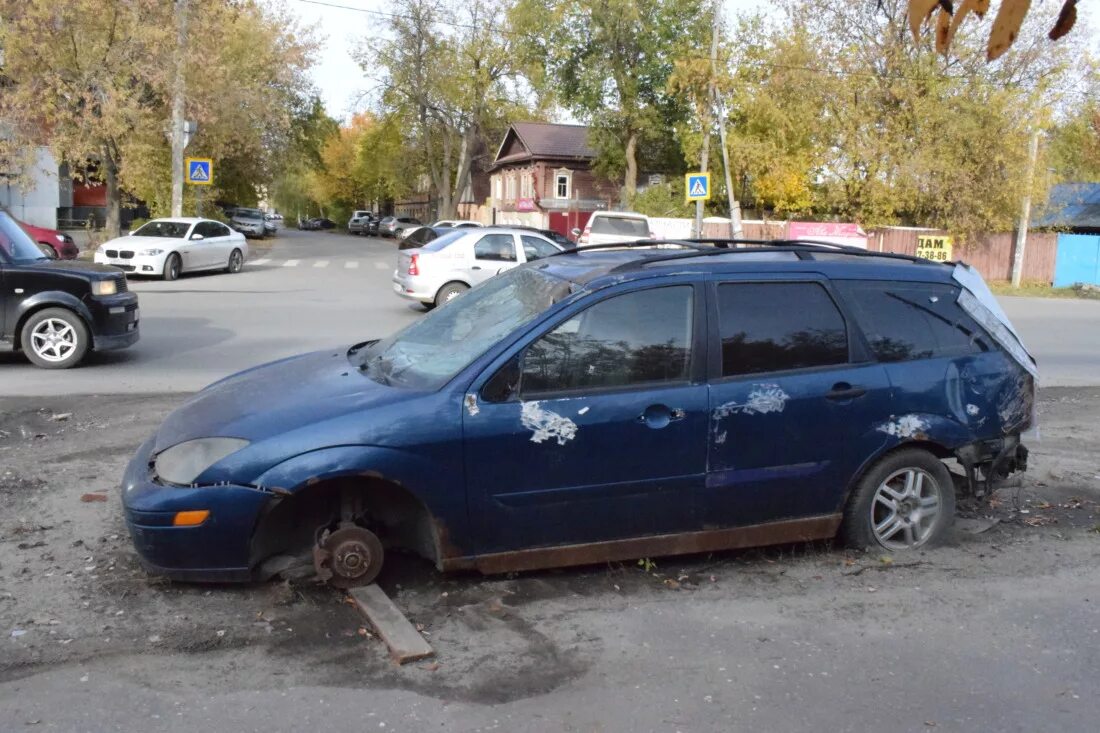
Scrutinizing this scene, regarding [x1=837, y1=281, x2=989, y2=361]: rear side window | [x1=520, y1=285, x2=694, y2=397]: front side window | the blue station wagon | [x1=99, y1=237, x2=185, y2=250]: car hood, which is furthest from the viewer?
[x1=99, y1=237, x2=185, y2=250]: car hood

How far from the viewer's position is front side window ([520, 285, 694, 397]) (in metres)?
4.69

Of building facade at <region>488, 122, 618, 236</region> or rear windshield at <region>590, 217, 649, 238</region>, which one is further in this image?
building facade at <region>488, 122, 618, 236</region>

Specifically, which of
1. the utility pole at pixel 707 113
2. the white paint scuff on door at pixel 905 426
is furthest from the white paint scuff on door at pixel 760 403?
the utility pole at pixel 707 113

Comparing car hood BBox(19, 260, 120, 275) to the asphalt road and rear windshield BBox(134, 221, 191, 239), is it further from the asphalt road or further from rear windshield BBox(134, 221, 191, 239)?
rear windshield BBox(134, 221, 191, 239)

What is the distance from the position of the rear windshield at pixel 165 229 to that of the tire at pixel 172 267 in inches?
35.3

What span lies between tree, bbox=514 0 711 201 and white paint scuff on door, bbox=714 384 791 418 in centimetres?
4000

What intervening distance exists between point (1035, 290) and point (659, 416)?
30.6 m

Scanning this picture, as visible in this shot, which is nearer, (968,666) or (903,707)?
(903,707)

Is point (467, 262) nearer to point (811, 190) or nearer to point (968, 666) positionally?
point (968, 666)

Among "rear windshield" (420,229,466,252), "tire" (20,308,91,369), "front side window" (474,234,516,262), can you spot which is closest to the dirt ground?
"tire" (20,308,91,369)

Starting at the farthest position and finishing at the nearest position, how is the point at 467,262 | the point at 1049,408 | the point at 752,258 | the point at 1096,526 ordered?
the point at 467,262, the point at 1049,408, the point at 1096,526, the point at 752,258

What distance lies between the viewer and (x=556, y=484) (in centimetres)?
460

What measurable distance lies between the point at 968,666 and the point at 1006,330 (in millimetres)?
2234

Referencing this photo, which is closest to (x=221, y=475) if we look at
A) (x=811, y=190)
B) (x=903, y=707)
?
(x=903, y=707)
